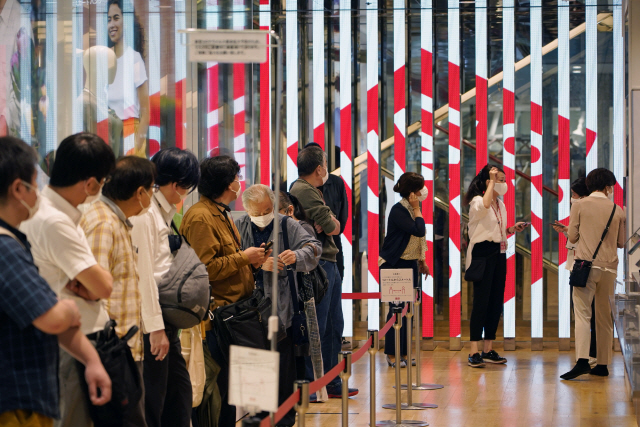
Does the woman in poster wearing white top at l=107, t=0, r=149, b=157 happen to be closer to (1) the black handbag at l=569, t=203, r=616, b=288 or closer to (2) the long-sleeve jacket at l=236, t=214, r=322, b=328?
(2) the long-sleeve jacket at l=236, t=214, r=322, b=328

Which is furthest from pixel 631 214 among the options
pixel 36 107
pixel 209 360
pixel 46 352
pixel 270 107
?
pixel 46 352

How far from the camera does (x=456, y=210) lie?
305 inches

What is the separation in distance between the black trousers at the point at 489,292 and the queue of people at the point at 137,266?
2.61ft

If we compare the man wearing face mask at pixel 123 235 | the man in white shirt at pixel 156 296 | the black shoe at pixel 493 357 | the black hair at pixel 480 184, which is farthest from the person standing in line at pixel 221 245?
the black shoe at pixel 493 357

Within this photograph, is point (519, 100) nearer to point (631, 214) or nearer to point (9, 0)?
point (631, 214)

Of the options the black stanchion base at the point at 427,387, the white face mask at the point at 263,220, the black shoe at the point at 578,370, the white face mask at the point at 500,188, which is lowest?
the black stanchion base at the point at 427,387

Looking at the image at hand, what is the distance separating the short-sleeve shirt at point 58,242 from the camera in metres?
2.41

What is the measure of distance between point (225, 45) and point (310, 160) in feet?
9.54

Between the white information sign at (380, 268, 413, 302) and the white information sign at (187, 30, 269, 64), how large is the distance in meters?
3.14

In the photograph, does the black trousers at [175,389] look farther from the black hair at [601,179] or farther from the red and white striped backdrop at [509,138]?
the red and white striped backdrop at [509,138]

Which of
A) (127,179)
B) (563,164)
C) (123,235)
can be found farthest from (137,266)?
(563,164)

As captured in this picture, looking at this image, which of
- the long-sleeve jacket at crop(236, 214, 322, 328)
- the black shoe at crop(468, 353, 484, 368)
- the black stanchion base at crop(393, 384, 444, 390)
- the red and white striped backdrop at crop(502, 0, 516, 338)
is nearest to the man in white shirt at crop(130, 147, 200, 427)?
the long-sleeve jacket at crop(236, 214, 322, 328)

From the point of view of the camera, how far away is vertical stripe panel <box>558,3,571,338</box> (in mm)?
7629

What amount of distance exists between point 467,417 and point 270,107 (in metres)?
3.48
